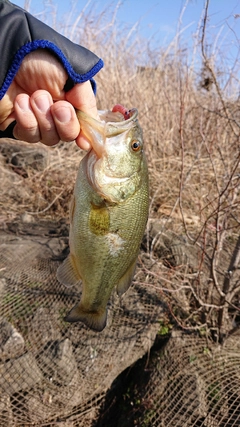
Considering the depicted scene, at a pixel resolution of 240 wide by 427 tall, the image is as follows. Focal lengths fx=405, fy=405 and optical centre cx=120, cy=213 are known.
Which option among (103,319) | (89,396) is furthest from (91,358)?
(103,319)

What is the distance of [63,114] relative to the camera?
1606 millimetres

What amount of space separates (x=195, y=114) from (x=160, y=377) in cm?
400

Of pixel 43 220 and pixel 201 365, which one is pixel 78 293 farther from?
pixel 43 220

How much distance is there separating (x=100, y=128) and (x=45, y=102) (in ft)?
0.88

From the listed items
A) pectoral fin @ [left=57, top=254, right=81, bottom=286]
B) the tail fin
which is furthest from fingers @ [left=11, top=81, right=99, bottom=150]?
the tail fin

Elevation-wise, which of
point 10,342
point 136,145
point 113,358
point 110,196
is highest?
point 136,145

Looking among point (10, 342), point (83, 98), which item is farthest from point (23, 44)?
point (10, 342)

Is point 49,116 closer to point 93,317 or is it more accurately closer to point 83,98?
point 83,98

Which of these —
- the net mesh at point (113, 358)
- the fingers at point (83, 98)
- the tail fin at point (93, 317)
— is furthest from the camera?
the net mesh at point (113, 358)

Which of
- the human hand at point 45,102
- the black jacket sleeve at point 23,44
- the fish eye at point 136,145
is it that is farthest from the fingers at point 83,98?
the fish eye at point 136,145

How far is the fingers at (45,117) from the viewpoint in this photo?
5.31 feet

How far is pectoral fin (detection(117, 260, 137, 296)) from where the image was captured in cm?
187

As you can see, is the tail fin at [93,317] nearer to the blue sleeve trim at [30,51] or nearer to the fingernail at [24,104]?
the fingernail at [24,104]

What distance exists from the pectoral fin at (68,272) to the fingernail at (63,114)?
604 millimetres
